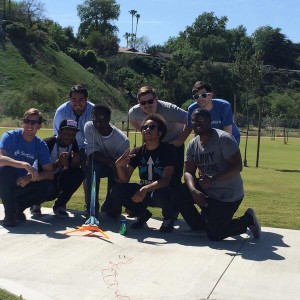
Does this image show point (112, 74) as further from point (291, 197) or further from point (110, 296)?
point (110, 296)

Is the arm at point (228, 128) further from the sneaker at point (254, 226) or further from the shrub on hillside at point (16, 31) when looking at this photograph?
the shrub on hillside at point (16, 31)

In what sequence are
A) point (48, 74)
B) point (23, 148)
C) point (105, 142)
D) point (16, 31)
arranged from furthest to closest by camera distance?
point (16, 31), point (48, 74), point (105, 142), point (23, 148)

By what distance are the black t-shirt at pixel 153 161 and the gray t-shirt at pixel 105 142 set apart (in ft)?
1.87

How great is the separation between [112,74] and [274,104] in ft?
88.1

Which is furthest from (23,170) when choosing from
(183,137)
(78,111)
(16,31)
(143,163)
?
(16,31)

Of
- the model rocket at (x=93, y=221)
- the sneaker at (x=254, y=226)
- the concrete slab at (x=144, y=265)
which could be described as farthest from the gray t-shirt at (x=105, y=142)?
the sneaker at (x=254, y=226)

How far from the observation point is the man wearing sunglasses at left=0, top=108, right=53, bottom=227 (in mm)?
6730

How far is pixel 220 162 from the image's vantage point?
6.35 m

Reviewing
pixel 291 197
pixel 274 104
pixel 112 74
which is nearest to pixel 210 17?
pixel 112 74

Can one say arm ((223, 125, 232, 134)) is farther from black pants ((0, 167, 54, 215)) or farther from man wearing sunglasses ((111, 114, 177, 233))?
black pants ((0, 167, 54, 215))

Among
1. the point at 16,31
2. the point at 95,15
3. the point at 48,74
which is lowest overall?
the point at 48,74

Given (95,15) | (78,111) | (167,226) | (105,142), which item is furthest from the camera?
(95,15)

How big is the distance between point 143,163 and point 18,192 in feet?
4.77

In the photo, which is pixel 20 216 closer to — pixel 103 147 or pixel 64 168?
pixel 64 168
